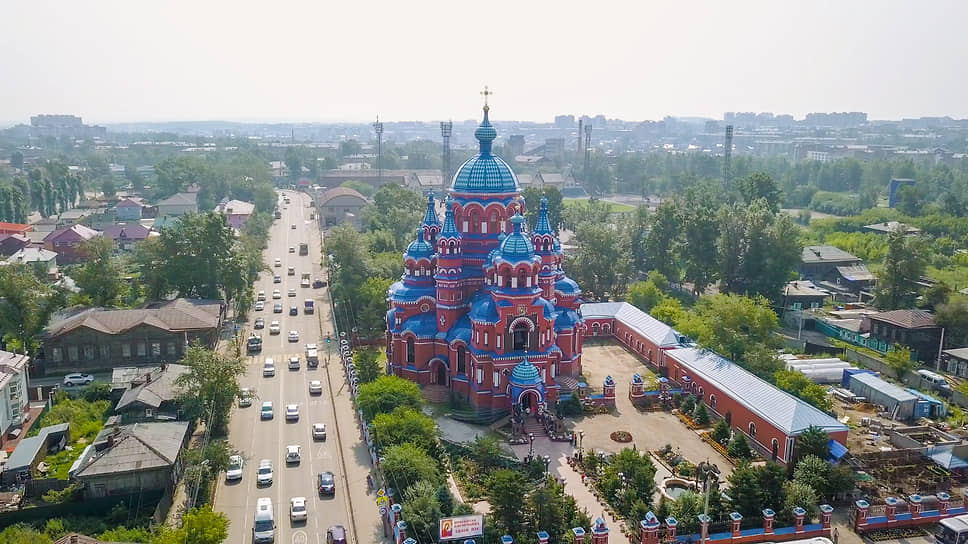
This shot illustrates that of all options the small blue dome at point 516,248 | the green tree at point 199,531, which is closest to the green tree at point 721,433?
the small blue dome at point 516,248

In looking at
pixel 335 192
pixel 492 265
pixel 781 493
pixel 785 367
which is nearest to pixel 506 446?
pixel 492 265

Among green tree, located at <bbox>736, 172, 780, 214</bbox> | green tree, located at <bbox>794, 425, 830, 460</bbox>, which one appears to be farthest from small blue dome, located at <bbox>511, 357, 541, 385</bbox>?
green tree, located at <bbox>736, 172, 780, 214</bbox>

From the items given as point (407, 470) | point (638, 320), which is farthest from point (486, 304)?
point (638, 320)

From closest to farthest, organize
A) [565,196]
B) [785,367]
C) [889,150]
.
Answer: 1. [785,367]
2. [565,196]
3. [889,150]

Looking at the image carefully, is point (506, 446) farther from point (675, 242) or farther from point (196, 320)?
point (675, 242)

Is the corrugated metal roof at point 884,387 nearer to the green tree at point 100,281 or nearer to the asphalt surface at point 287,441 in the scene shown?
the asphalt surface at point 287,441

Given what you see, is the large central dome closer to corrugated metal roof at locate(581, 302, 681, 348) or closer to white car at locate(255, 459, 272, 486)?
corrugated metal roof at locate(581, 302, 681, 348)
